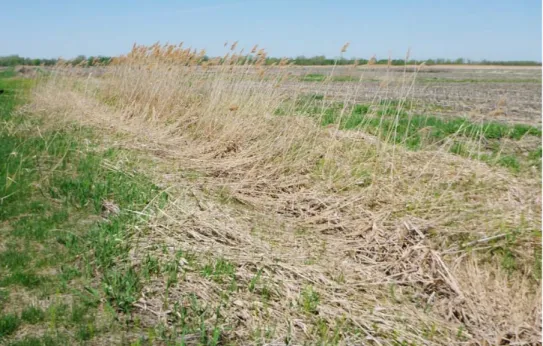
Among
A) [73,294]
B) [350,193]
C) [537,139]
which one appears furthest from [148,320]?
[537,139]

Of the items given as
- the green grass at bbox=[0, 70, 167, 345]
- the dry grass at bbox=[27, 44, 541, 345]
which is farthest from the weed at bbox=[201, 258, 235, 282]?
the green grass at bbox=[0, 70, 167, 345]

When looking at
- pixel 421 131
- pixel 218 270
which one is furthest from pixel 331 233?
pixel 421 131

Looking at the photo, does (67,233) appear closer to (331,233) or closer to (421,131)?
(331,233)

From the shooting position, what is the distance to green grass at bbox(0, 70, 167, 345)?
2.52 metres

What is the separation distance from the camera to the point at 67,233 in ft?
11.5

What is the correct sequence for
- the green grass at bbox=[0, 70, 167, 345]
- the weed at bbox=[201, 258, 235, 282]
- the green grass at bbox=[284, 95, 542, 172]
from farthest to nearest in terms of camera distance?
1. the green grass at bbox=[284, 95, 542, 172]
2. the weed at bbox=[201, 258, 235, 282]
3. the green grass at bbox=[0, 70, 167, 345]

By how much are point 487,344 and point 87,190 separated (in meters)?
3.43

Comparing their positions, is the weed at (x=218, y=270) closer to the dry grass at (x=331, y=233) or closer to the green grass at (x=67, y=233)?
the dry grass at (x=331, y=233)

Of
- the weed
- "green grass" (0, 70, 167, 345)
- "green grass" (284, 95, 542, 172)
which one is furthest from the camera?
"green grass" (284, 95, 542, 172)

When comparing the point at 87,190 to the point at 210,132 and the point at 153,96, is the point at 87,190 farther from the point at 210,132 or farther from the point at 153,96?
the point at 153,96

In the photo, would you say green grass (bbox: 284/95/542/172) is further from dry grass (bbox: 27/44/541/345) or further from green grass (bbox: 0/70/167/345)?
green grass (bbox: 0/70/167/345)

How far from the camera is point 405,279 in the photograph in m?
3.11

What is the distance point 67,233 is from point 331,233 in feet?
6.93

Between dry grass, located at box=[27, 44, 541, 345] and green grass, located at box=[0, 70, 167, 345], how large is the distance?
17 centimetres
